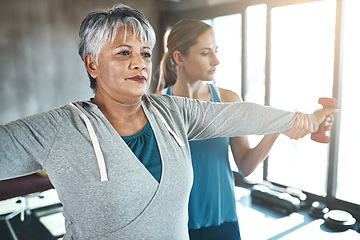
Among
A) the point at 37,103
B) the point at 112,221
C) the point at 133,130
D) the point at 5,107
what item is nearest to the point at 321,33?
the point at 133,130

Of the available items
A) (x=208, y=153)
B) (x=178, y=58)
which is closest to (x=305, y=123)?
(x=208, y=153)

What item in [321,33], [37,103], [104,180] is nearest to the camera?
[104,180]

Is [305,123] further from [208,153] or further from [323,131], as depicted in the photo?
[208,153]

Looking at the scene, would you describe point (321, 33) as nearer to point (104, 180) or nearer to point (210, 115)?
point (210, 115)

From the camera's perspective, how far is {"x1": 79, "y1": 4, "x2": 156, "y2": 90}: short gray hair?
2.77ft

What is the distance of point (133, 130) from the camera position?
89cm

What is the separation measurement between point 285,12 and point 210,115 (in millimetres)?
2520

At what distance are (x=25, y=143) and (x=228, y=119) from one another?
23.8 inches

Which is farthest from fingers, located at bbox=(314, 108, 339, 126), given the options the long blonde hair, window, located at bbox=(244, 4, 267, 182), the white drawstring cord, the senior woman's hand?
window, located at bbox=(244, 4, 267, 182)

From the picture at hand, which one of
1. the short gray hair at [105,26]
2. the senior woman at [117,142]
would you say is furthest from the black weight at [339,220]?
the short gray hair at [105,26]

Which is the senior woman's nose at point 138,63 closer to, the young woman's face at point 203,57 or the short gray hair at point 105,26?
the short gray hair at point 105,26

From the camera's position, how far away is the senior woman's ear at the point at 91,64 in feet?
2.90

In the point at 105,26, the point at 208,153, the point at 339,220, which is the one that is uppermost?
the point at 105,26

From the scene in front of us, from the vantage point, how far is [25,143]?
69 centimetres
